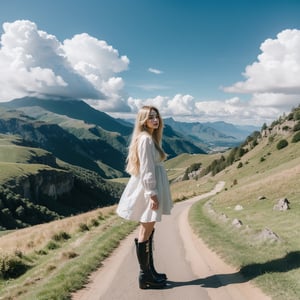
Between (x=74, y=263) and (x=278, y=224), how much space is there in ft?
32.1

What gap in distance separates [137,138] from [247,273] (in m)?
4.04

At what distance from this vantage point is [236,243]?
12195 millimetres

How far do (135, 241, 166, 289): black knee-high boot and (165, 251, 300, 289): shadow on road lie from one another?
10.6 inches

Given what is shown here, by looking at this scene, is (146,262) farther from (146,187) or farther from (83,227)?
(83,227)

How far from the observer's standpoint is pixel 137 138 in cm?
757

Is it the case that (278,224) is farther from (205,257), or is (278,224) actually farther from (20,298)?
(20,298)

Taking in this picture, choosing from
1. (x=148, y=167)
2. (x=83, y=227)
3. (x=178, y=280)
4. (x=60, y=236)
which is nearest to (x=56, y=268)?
(x=178, y=280)

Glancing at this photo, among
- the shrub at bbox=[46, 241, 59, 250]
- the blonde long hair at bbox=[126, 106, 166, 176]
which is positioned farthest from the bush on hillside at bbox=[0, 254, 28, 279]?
the blonde long hair at bbox=[126, 106, 166, 176]

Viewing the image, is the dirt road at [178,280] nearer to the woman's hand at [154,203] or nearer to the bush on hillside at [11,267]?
the woman's hand at [154,203]

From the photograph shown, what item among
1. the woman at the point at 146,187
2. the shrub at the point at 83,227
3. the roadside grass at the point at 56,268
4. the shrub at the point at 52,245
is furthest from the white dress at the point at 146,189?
the shrub at the point at 83,227

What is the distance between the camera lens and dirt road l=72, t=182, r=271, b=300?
7.05 m

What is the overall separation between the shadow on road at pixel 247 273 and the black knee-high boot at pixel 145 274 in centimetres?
27

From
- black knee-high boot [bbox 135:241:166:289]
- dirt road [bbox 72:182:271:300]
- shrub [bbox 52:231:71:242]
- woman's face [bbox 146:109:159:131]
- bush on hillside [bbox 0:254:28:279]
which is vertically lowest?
shrub [bbox 52:231:71:242]

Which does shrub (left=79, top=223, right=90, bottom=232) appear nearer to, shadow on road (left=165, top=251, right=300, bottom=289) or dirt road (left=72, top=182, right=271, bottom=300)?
dirt road (left=72, top=182, right=271, bottom=300)
